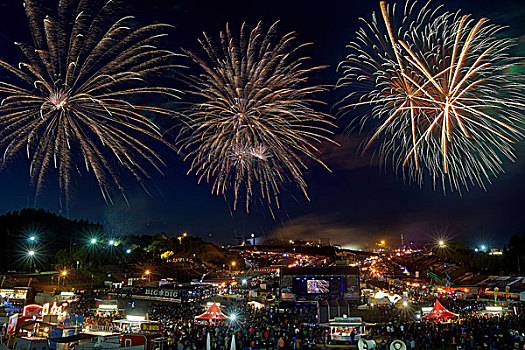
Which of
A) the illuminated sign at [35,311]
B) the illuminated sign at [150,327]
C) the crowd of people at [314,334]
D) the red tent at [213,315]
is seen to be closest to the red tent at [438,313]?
the crowd of people at [314,334]

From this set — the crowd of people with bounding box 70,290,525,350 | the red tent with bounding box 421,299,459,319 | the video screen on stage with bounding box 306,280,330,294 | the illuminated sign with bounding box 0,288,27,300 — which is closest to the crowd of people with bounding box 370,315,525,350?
the crowd of people with bounding box 70,290,525,350

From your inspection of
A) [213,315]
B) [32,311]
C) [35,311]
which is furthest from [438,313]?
[32,311]

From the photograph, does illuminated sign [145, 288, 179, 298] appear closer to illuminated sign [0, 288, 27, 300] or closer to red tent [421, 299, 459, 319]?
illuminated sign [0, 288, 27, 300]

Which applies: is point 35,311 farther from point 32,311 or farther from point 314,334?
point 314,334

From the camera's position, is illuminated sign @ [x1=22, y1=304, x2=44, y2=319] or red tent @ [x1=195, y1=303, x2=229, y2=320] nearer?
illuminated sign @ [x1=22, y1=304, x2=44, y2=319]

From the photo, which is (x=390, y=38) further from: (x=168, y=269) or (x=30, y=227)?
(x=30, y=227)

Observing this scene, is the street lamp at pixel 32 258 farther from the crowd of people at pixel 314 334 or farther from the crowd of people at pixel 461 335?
the crowd of people at pixel 461 335

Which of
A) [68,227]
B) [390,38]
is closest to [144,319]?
[390,38]

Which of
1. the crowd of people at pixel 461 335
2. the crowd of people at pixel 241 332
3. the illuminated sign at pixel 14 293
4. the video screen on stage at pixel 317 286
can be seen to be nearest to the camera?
the crowd of people at pixel 461 335
